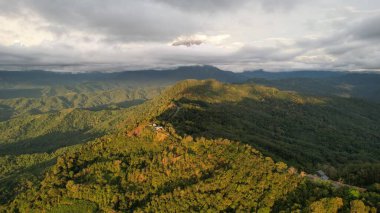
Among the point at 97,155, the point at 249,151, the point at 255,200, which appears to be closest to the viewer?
the point at 255,200

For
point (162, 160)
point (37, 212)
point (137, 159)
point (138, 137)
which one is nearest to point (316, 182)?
point (162, 160)

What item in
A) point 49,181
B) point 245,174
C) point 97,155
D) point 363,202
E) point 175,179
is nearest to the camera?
point 363,202

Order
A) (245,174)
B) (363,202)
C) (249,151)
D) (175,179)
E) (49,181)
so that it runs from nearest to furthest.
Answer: (363,202)
(245,174)
(175,179)
(249,151)
(49,181)

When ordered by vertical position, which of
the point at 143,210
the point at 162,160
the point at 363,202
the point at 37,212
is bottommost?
the point at 37,212

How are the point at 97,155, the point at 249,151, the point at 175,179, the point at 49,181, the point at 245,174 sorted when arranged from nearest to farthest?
the point at 245,174
the point at 175,179
the point at 249,151
the point at 49,181
the point at 97,155

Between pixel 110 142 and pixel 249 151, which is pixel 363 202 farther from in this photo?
pixel 110 142

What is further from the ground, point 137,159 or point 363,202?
point 363,202

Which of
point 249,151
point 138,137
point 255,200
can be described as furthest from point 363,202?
point 138,137

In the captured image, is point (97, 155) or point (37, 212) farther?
point (97, 155)

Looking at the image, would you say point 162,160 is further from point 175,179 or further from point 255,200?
point 255,200
